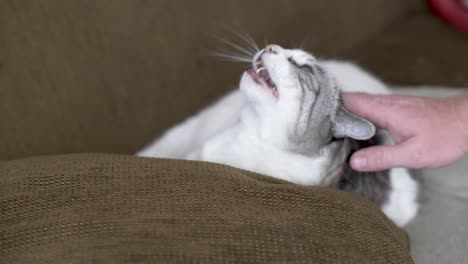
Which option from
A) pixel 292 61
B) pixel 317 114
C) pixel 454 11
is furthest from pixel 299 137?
pixel 454 11

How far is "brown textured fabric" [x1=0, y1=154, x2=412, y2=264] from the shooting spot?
0.70m

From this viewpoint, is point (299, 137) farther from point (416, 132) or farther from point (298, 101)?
point (416, 132)

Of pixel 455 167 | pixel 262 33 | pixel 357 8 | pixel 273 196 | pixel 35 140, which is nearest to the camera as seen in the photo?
pixel 273 196

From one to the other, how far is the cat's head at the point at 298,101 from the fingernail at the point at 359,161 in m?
0.04

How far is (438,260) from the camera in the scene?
1167 mm

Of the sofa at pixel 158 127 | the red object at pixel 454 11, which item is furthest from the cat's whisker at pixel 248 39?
the red object at pixel 454 11

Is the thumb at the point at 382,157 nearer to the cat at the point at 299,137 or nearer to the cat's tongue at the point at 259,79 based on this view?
the cat at the point at 299,137

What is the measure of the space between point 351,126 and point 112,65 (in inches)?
22.4

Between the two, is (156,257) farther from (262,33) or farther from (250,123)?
(262,33)

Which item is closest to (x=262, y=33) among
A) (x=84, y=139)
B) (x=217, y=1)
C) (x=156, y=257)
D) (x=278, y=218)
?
(x=217, y=1)

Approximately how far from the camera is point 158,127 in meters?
1.40

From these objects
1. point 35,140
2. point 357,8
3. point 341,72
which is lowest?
point 35,140

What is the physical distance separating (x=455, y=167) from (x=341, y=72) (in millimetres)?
401

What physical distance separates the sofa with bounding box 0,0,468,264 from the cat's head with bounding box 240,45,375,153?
0.91ft
